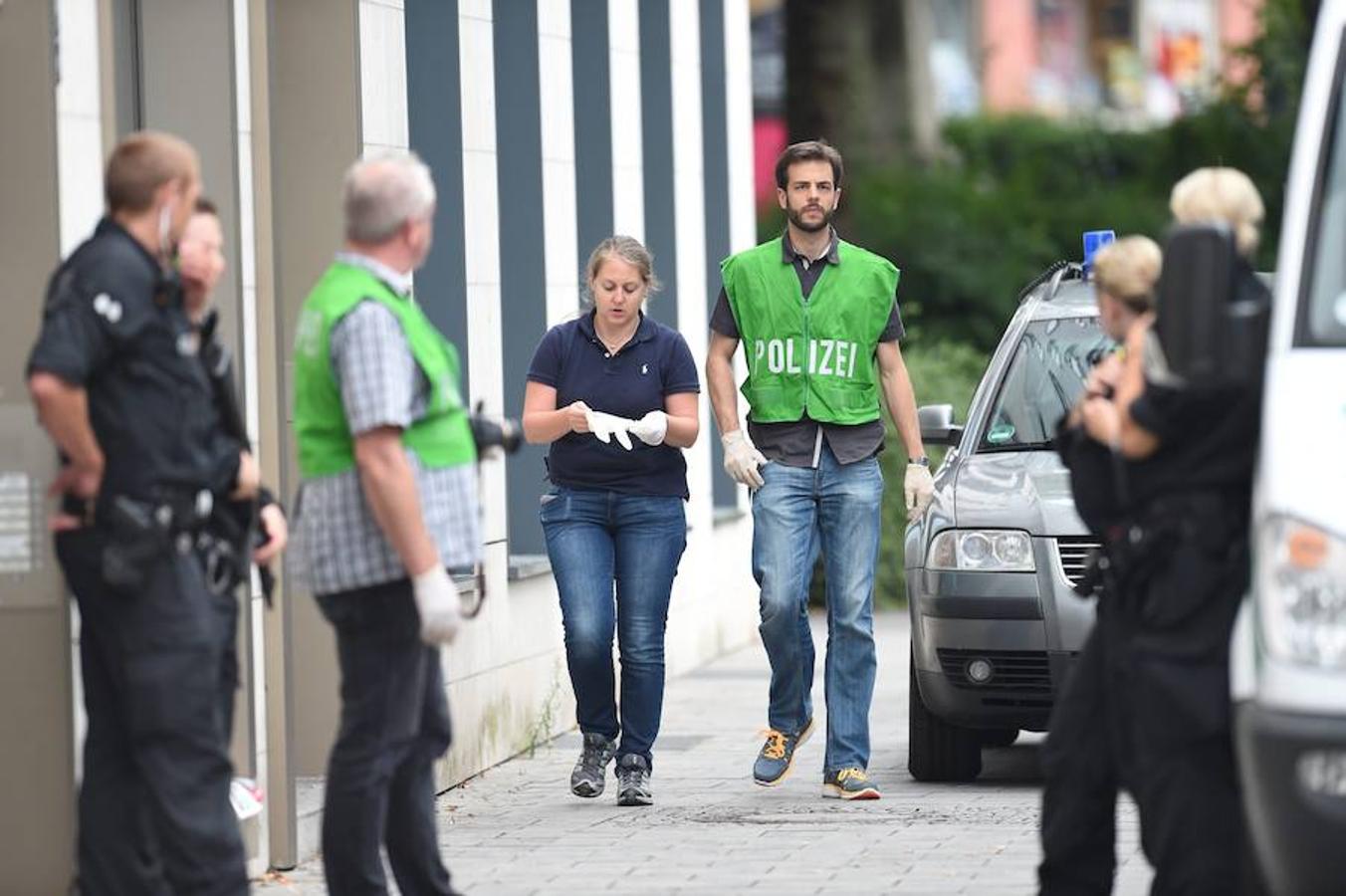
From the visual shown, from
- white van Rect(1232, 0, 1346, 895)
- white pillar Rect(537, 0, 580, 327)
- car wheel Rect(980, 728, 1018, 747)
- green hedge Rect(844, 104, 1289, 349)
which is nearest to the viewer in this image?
white van Rect(1232, 0, 1346, 895)

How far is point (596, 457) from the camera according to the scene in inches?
388

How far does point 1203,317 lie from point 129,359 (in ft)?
7.18

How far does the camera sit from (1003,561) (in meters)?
9.82

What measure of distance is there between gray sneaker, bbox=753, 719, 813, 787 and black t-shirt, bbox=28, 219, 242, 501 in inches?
161

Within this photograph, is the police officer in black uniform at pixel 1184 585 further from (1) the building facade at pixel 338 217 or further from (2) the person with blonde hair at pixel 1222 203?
(1) the building facade at pixel 338 217

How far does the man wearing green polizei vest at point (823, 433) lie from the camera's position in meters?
9.91

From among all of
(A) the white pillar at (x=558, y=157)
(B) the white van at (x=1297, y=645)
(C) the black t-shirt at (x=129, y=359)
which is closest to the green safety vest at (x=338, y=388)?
(C) the black t-shirt at (x=129, y=359)

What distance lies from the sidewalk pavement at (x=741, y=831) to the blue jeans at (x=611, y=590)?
0.33 m

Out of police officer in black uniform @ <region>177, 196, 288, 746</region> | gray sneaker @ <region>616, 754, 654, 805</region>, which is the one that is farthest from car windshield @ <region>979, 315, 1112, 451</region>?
police officer in black uniform @ <region>177, 196, 288, 746</region>

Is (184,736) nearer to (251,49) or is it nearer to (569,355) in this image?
(251,49)

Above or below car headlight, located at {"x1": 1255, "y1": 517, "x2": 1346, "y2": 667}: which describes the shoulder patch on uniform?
above

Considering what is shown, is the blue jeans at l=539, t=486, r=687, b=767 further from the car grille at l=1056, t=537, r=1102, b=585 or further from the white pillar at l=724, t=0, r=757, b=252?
the white pillar at l=724, t=0, r=757, b=252

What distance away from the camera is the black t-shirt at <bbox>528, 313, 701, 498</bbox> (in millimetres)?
9867

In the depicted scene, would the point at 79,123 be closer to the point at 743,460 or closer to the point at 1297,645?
the point at 743,460
